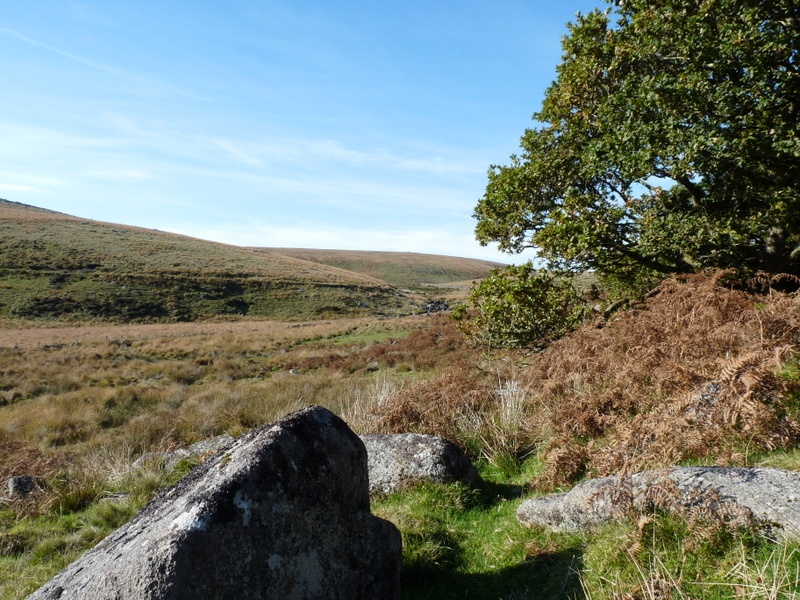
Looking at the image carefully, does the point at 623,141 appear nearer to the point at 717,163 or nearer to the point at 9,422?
the point at 717,163

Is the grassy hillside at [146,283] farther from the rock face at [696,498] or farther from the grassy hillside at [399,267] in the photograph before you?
the rock face at [696,498]

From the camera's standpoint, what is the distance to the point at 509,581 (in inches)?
169

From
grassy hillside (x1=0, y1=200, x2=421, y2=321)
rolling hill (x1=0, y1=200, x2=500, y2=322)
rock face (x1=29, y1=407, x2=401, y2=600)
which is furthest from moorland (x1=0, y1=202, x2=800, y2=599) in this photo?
rolling hill (x1=0, y1=200, x2=500, y2=322)

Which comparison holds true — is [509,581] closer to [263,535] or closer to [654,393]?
[263,535]

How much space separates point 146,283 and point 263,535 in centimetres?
7520

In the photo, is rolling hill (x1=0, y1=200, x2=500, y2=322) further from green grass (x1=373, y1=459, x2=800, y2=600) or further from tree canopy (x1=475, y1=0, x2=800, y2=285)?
green grass (x1=373, y1=459, x2=800, y2=600)

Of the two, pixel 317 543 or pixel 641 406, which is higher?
pixel 641 406

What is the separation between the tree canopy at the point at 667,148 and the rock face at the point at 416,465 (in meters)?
5.93

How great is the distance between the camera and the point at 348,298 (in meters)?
79.8

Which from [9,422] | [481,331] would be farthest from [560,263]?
[9,422]

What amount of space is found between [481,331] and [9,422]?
623 inches

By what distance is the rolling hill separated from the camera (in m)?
61.3

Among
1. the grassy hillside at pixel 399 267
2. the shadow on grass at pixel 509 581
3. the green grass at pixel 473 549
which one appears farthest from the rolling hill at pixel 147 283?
the shadow on grass at pixel 509 581

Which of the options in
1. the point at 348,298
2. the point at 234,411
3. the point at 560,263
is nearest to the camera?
the point at 560,263
